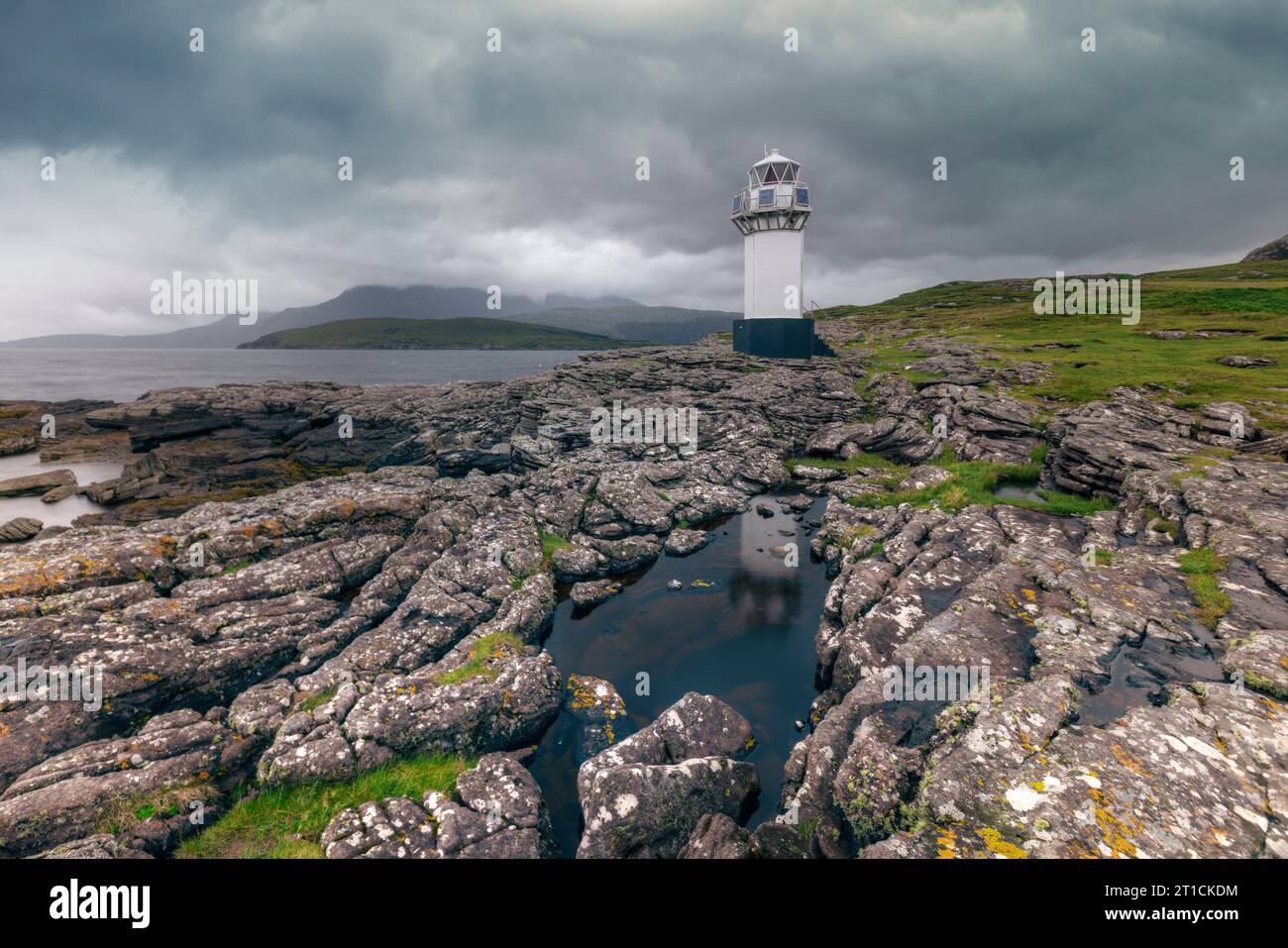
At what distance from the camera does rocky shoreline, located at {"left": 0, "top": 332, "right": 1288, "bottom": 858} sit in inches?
313

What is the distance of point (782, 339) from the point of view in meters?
59.5

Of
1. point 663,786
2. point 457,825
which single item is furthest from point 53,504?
point 663,786

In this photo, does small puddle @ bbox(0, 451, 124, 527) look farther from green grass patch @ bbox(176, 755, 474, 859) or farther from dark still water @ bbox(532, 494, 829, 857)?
dark still water @ bbox(532, 494, 829, 857)

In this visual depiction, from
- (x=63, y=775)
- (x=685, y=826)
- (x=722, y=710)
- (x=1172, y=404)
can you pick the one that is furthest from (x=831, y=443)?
(x=63, y=775)

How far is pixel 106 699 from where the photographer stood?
40.1 feet

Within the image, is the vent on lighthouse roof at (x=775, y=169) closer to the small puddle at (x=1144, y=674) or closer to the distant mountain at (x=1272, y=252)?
the small puddle at (x=1144, y=674)

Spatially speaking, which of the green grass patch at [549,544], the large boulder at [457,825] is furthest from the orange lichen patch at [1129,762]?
the green grass patch at [549,544]

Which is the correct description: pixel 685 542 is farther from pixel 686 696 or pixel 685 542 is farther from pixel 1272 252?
pixel 1272 252

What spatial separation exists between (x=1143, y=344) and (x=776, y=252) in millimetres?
38558

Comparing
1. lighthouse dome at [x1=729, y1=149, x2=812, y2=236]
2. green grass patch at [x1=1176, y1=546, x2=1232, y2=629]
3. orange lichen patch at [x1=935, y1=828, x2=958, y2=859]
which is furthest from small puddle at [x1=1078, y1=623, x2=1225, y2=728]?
lighthouse dome at [x1=729, y1=149, x2=812, y2=236]

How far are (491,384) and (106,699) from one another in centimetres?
4989
